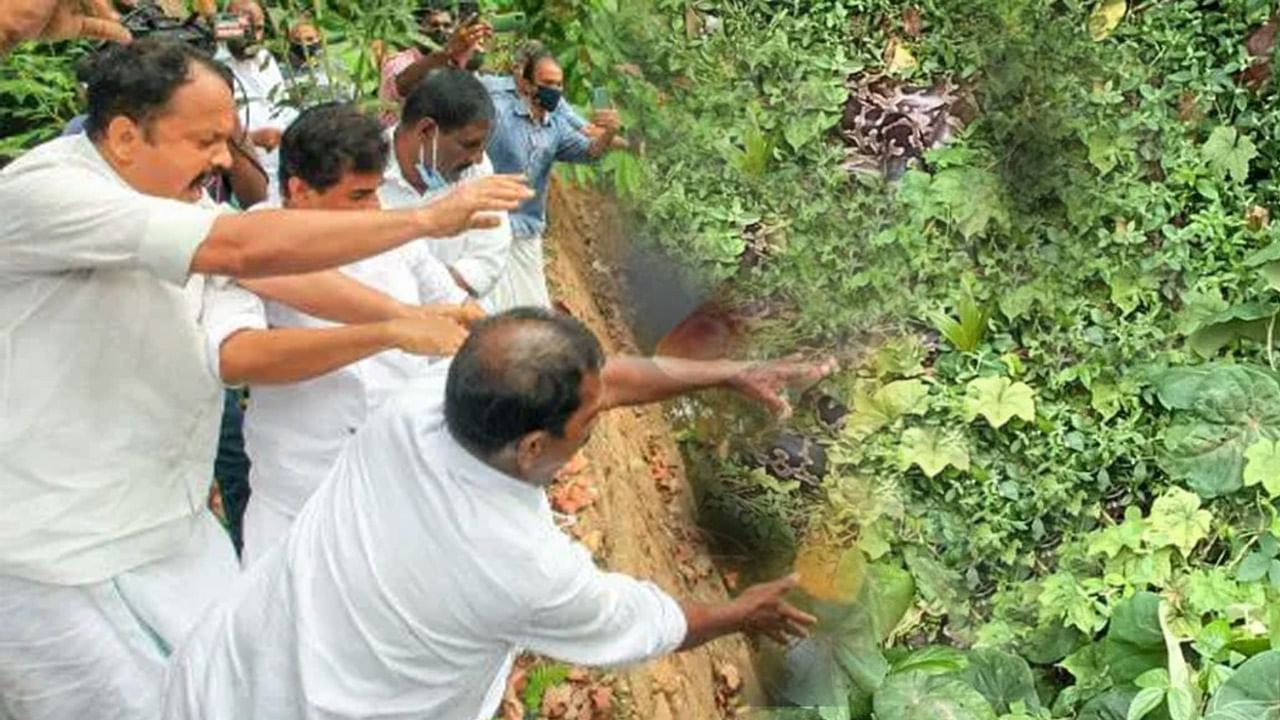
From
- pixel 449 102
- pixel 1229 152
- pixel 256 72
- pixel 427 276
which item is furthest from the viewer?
pixel 1229 152

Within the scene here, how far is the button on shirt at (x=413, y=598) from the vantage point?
1695 millimetres

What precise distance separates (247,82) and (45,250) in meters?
2.33

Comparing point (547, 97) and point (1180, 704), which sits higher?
point (547, 97)

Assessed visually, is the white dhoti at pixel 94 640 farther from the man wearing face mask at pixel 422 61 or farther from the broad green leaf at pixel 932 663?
the broad green leaf at pixel 932 663

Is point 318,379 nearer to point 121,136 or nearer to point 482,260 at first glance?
point 121,136

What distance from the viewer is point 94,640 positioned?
2025mm

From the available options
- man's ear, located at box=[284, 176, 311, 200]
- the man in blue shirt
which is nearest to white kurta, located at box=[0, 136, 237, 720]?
man's ear, located at box=[284, 176, 311, 200]

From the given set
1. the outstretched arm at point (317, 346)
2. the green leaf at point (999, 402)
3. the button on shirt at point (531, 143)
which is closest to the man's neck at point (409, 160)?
the button on shirt at point (531, 143)

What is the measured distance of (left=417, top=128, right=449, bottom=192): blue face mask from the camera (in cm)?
309

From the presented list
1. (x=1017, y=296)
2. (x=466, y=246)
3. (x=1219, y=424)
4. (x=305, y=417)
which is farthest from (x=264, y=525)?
(x=1017, y=296)

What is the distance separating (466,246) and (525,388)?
1.57 meters

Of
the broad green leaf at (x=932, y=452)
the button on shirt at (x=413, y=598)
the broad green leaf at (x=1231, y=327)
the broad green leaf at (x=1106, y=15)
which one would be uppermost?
the button on shirt at (x=413, y=598)

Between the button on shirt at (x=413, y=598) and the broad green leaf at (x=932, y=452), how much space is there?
361 centimetres

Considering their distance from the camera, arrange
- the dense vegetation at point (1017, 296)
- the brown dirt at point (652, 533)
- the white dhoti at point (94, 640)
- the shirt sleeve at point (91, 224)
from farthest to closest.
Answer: the dense vegetation at point (1017, 296)
the brown dirt at point (652, 533)
the white dhoti at point (94, 640)
the shirt sleeve at point (91, 224)
